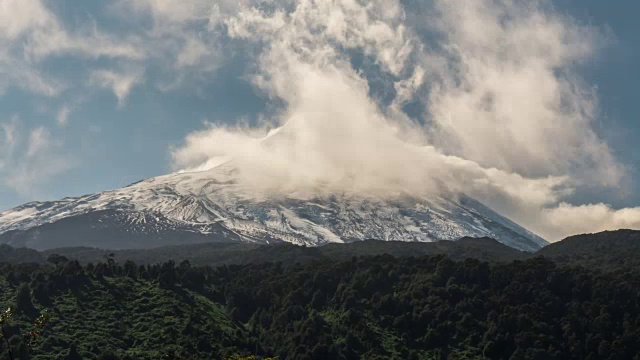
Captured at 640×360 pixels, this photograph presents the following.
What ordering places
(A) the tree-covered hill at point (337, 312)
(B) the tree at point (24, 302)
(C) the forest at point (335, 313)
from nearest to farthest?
1. (C) the forest at point (335, 313)
2. (A) the tree-covered hill at point (337, 312)
3. (B) the tree at point (24, 302)

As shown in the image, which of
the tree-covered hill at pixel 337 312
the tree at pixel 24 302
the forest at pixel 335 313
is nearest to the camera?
the forest at pixel 335 313

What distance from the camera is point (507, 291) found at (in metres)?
158

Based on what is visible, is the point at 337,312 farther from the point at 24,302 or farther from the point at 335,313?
the point at 24,302

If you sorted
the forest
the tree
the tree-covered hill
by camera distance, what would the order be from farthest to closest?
the tree < the tree-covered hill < the forest

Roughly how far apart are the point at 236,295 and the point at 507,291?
222 ft

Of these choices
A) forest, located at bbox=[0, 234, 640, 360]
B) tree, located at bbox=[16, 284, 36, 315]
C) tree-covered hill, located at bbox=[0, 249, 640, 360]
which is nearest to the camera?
forest, located at bbox=[0, 234, 640, 360]

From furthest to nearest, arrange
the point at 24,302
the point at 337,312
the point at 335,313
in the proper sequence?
the point at 337,312 < the point at 335,313 < the point at 24,302

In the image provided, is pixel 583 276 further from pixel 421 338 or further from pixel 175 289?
pixel 175 289

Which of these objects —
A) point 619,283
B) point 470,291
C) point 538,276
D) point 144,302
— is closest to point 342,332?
point 470,291

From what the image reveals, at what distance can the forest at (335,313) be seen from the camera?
129 m

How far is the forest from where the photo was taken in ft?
424

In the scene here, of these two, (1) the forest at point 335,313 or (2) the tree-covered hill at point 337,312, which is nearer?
(1) the forest at point 335,313

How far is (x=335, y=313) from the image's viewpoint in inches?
6068

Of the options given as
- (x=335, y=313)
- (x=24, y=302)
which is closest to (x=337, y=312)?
(x=335, y=313)
